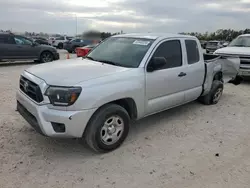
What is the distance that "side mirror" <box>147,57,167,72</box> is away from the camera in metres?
4.19

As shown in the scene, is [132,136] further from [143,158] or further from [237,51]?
[237,51]

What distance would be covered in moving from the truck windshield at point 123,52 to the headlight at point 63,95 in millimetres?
1172

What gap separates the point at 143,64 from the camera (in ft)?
13.8

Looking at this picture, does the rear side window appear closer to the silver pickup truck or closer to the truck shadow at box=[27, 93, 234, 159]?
the silver pickup truck

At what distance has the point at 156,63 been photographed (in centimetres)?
420

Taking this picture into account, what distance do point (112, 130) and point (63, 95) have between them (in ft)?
3.13

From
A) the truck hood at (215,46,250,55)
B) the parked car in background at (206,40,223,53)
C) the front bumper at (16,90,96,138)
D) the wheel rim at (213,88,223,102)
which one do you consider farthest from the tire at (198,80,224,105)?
the parked car in background at (206,40,223,53)

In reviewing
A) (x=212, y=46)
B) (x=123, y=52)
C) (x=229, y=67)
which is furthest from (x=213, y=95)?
(x=212, y=46)

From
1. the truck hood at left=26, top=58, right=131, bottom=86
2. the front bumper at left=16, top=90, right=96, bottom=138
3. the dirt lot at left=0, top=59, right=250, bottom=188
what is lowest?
the dirt lot at left=0, top=59, right=250, bottom=188

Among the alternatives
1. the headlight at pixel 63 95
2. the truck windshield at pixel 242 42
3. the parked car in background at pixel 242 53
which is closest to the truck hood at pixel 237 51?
the parked car in background at pixel 242 53

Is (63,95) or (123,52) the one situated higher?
(123,52)

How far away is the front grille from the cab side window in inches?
78.8

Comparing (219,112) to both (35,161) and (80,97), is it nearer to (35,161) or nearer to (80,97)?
(80,97)

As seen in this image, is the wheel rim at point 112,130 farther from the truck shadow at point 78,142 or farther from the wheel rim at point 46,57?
the wheel rim at point 46,57
